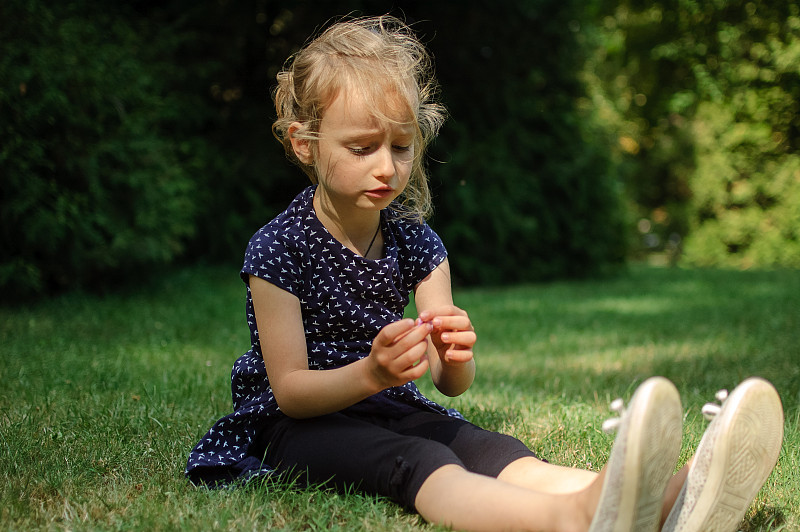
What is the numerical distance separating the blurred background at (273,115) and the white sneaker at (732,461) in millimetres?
2960

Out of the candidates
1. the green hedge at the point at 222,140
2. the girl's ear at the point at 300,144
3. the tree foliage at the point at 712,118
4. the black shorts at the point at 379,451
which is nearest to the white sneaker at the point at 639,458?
the black shorts at the point at 379,451

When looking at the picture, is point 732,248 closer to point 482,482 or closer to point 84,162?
point 84,162

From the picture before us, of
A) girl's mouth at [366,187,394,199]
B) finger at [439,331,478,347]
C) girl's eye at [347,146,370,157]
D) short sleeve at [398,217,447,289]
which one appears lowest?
finger at [439,331,478,347]

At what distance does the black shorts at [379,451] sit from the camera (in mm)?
1838

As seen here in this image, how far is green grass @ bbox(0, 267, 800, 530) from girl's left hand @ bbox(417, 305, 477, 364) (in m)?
0.40

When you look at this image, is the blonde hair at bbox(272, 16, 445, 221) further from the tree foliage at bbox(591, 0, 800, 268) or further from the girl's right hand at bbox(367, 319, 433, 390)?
the tree foliage at bbox(591, 0, 800, 268)

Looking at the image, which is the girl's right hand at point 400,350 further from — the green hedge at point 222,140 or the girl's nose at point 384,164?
the green hedge at point 222,140

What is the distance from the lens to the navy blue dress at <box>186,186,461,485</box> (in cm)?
210

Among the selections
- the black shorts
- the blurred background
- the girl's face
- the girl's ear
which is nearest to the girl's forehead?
the girl's face

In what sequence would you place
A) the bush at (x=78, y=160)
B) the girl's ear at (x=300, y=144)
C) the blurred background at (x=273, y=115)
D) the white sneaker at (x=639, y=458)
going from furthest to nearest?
the blurred background at (x=273, y=115) → the bush at (x=78, y=160) → the girl's ear at (x=300, y=144) → the white sneaker at (x=639, y=458)

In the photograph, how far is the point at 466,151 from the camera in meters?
10.0

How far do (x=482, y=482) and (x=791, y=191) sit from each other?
15106 millimetres

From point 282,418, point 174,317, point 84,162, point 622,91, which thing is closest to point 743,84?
point 174,317

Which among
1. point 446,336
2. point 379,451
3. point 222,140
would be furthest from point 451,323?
point 222,140
